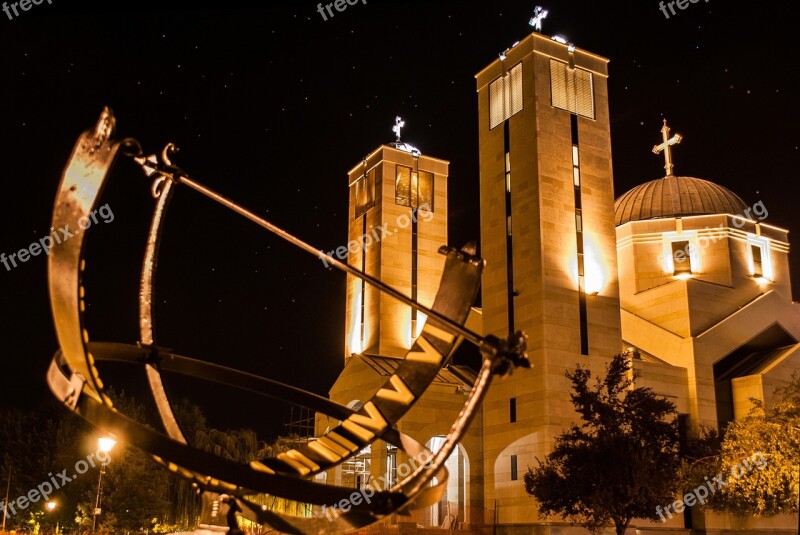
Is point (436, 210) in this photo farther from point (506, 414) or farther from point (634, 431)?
point (634, 431)

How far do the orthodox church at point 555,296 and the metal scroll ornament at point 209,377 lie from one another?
21.7 metres

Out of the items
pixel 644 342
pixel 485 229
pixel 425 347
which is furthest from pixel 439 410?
pixel 425 347

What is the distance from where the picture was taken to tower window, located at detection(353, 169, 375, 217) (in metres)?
50.2

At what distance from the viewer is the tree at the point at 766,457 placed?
87.7ft

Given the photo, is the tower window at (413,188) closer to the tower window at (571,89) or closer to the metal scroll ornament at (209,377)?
the tower window at (571,89)

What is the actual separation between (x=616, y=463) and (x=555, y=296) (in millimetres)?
12302

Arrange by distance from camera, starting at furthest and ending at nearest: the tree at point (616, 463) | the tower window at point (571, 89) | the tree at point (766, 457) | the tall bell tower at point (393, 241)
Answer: the tall bell tower at point (393, 241)
the tower window at point (571, 89)
the tree at point (766, 457)
the tree at point (616, 463)

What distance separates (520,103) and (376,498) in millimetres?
31247

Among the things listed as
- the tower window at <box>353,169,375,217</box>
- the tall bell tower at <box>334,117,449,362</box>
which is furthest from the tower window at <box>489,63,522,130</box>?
the tower window at <box>353,169,375,217</box>

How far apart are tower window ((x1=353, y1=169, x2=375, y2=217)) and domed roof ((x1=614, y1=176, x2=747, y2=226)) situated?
46.5ft

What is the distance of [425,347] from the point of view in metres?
13.6

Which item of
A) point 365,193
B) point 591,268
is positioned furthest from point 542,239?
point 365,193

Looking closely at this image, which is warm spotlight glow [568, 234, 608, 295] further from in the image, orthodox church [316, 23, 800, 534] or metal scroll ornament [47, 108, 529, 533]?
metal scroll ornament [47, 108, 529, 533]

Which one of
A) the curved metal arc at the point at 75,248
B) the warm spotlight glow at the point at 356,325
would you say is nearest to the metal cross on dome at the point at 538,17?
the warm spotlight glow at the point at 356,325
